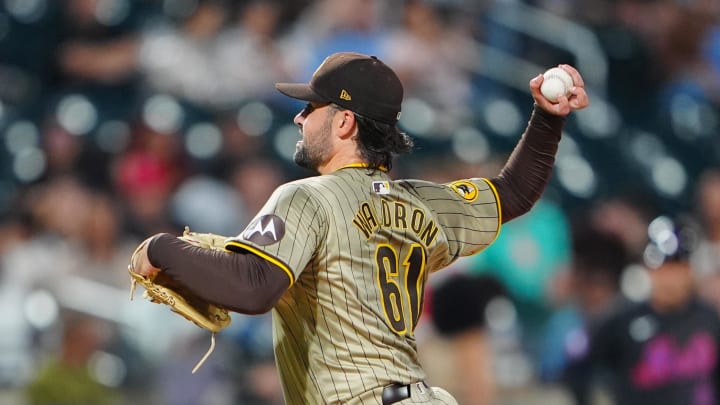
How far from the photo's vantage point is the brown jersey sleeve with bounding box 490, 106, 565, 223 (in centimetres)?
337

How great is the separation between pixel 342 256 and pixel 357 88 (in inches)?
17.8

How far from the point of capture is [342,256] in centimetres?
285

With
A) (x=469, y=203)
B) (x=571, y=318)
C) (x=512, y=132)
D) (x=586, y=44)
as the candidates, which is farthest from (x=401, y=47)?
(x=469, y=203)

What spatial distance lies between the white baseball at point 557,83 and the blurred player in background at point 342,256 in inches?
1.2

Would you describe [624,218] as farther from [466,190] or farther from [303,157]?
[303,157]

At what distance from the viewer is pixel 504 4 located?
825cm

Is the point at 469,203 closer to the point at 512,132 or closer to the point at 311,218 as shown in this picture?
the point at 311,218

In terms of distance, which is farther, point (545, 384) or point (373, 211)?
point (545, 384)

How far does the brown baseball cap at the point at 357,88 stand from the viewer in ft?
9.77

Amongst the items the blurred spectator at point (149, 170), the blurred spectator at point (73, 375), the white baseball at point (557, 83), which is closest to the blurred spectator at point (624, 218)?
the blurred spectator at point (149, 170)

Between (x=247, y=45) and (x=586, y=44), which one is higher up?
(x=586, y=44)

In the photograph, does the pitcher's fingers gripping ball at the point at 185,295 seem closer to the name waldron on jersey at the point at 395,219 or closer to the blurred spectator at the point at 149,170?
the name waldron on jersey at the point at 395,219

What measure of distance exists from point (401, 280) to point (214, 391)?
3.39 m

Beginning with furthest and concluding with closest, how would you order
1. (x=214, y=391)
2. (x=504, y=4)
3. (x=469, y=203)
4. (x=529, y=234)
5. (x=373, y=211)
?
(x=504, y=4) < (x=529, y=234) < (x=214, y=391) < (x=469, y=203) < (x=373, y=211)
